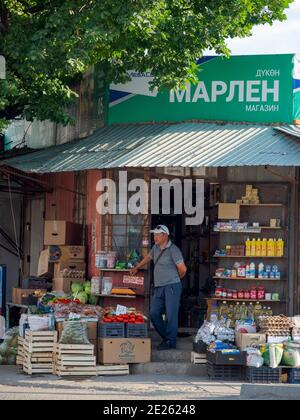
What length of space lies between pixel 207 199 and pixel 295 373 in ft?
15.9

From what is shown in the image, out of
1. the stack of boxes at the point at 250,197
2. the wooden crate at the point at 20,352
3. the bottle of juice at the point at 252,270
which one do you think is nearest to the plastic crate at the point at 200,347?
the bottle of juice at the point at 252,270

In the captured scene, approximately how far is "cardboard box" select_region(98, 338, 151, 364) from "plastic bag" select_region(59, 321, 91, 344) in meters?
0.34

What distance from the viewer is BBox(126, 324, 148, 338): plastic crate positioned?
14.9 m

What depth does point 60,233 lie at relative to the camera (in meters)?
17.9

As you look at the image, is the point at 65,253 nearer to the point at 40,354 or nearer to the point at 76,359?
the point at 40,354

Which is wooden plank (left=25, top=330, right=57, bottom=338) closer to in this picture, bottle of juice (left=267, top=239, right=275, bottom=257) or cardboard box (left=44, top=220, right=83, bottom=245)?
cardboard box (left=44, top=220, right=83, bottom=245)

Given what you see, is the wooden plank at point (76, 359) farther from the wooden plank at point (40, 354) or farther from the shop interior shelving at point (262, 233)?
the shop interior shelving at point (262, 233)

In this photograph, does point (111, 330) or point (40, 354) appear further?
point (111, 330)

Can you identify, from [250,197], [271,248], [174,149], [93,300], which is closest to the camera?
[174,149]

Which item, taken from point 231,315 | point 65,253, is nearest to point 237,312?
point 231,315

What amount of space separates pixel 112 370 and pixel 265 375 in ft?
7.53

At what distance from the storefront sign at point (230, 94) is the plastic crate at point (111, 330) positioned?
12.9ft
